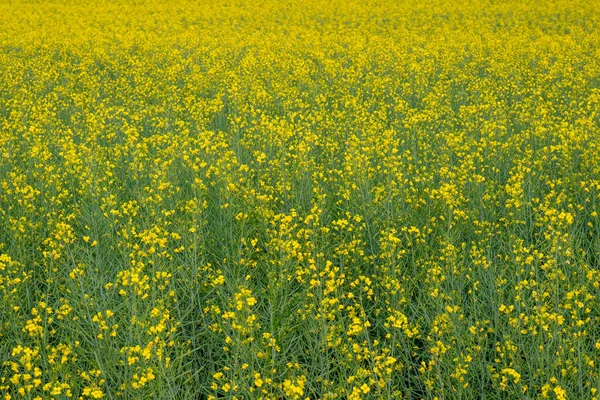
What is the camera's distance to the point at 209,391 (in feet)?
13.0

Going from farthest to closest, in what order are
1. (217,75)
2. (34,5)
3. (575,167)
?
(34,5), (217,75), (575,167)

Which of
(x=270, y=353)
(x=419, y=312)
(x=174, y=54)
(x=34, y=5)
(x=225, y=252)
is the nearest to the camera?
(x=270, y=353)

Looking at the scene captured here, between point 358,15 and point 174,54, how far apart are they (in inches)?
394

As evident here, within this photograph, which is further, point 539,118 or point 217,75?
point 217,75

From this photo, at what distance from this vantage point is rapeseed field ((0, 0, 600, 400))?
12.0 ft

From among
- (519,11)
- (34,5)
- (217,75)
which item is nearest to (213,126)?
(217,75)

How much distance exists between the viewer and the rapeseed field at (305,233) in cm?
365

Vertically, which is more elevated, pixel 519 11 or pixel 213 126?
pixel 519 11

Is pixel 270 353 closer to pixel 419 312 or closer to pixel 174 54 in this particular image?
pixel 419 312

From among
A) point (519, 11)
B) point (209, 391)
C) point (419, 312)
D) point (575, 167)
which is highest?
point (519, 11)

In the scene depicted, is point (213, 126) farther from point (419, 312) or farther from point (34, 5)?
point (34, 5)

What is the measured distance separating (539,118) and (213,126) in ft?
14.0

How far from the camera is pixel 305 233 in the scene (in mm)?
4793

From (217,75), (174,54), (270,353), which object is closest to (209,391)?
(270,353)
